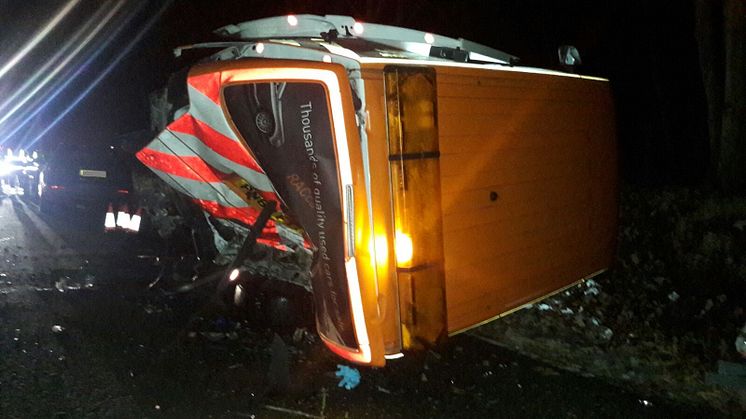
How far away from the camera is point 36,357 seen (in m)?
4.33

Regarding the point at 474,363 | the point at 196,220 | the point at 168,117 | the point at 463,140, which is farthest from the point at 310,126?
the point at 196,220

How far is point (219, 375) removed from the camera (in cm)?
414

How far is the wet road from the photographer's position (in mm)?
3703

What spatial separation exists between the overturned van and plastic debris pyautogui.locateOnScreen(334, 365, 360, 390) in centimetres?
66

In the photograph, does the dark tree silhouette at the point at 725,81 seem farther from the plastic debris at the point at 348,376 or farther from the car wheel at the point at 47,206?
the car wheel at the point at 47,206

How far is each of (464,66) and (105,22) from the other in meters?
15.6

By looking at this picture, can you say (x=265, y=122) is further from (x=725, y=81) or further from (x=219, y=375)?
(x=725, y=81)

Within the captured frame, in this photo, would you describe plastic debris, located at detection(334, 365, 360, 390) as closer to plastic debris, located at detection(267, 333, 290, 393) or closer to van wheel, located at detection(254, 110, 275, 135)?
plastic debris, located at detection(267, 333, 290, 393)

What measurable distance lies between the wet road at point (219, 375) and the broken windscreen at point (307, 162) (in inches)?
26.0

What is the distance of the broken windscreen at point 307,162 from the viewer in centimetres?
300

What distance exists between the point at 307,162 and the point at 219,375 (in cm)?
194

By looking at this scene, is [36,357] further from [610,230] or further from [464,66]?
[610,230]

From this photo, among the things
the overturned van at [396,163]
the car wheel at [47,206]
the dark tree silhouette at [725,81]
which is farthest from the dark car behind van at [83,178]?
the dark tree silhouette at [725,81]

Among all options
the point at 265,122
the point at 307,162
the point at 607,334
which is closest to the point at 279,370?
the point at 307,162
